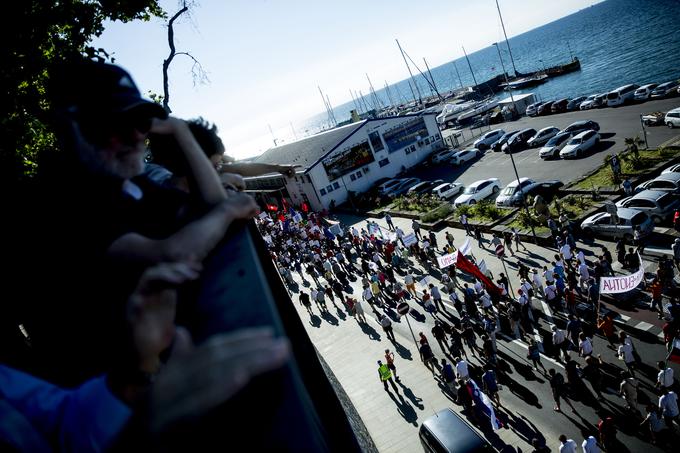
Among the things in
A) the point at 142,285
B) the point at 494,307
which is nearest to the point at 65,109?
the point at 142,285

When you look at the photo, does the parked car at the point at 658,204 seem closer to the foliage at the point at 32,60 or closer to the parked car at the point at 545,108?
the foliage at the point at 32,60

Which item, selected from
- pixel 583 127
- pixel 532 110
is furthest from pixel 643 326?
pixel 532 110

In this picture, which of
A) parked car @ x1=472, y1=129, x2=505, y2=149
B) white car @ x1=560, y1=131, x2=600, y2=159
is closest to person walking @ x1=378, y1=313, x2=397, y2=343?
white car @ x1=560, y1=131, x2=600, y2=159

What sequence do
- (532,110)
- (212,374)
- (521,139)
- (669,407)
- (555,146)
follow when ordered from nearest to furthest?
1. (212,374)
2. (669,407)
3. (555,146)
4. (521,139)
5. (532,110)

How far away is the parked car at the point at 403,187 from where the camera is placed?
42438mm

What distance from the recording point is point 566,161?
3453 cm

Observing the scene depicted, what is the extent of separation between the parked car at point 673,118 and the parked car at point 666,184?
14.2 m

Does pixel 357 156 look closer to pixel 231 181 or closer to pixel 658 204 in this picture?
pixel 658 204

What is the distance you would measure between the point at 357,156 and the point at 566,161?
21.9 meters

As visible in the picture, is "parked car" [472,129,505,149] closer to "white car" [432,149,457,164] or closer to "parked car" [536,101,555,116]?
"white car" [432,149,457,164]

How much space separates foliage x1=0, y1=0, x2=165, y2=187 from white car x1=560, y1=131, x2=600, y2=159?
113ft

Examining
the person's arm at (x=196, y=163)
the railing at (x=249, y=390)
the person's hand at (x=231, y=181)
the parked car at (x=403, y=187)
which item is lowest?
the parked car at (x=403, y=187)

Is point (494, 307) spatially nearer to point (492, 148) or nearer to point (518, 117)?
point (492, 148)

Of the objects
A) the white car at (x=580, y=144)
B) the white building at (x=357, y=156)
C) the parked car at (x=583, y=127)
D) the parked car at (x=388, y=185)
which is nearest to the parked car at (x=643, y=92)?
the parked car at (x=583, y=127)
